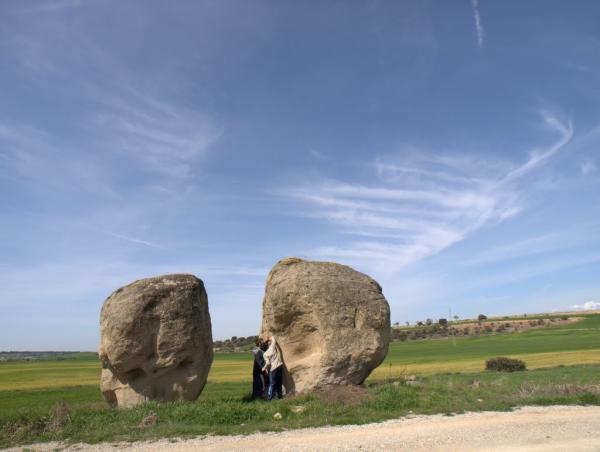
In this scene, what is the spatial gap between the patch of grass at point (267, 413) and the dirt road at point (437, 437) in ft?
2.27

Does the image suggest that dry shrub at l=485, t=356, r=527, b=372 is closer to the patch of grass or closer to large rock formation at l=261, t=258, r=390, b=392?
the patch of grass

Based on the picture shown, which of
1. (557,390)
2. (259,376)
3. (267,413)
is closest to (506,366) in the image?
(557,390)

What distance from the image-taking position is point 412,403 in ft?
45.7

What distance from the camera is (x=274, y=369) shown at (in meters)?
16.2

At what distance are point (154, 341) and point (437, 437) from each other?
8.75m

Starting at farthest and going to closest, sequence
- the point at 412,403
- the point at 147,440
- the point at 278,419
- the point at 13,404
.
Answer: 1. the point at 13,404
2. the point at 412,403
3. the point at 278,419
4. the point at 147,440

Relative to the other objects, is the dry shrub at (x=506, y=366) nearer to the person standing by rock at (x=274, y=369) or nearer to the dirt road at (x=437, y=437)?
the dirt road at (x=437, y=437)

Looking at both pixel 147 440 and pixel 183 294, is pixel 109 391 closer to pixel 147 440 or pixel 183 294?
pixel 183 294

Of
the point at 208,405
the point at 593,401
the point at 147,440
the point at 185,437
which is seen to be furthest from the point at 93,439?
the point at 593,401

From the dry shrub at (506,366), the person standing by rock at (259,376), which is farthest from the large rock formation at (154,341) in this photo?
the dry shrub at (506,366)

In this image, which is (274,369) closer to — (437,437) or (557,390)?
(437,437)

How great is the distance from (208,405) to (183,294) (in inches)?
134

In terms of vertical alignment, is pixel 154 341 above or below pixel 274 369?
above

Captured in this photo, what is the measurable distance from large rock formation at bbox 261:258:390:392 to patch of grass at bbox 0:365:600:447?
1.10m
